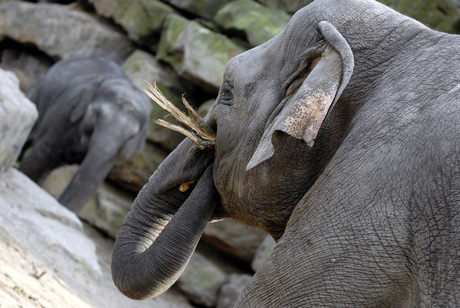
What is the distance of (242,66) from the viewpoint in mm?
2479

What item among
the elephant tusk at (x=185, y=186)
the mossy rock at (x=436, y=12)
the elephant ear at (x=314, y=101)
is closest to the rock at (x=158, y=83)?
the mossy rock at (x=436, y=12)

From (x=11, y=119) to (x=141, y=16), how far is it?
6.30 metres

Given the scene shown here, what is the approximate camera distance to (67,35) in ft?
36.1

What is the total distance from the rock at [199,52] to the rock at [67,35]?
154 centimetres

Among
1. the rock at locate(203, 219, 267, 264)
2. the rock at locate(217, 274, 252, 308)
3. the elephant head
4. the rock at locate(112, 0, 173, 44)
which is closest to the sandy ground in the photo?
the elephant head

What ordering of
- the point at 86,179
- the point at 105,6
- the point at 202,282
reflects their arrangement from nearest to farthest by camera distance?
the point at 86,179, the point at 202,282, the point at 105,6

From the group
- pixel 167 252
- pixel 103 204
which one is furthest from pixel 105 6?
pixel 167 252

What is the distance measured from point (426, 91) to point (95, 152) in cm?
601

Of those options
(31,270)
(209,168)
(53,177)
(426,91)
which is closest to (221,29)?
(53,177)

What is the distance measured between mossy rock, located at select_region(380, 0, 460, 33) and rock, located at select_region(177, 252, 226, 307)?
396 cm

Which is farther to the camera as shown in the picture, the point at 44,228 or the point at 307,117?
the point at 44,228

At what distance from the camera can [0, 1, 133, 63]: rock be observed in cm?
1101

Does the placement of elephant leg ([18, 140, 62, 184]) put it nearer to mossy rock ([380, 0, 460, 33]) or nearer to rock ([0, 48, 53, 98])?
rock ([0, 48, 53, 98])

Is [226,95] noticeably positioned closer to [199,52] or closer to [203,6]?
[199,52]
